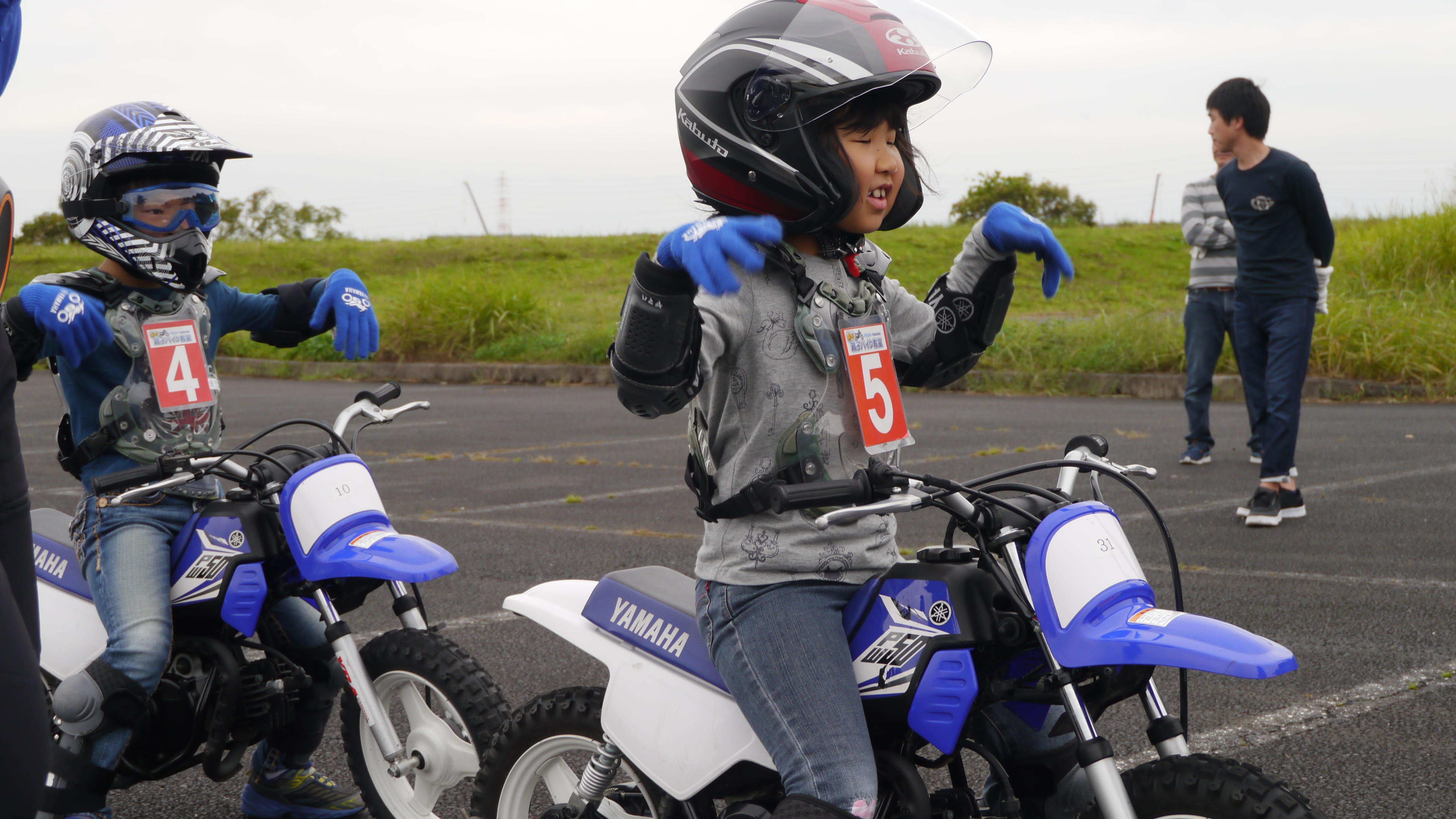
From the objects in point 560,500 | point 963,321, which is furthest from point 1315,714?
point 560,500

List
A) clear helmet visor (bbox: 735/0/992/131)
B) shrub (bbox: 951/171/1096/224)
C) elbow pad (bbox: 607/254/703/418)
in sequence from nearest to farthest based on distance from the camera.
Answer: elbow pad (bbox: 607/254/703/418)
clear helmet visor (bbox: 735/0/992/131)
shrub (bbox: 951/171/1096/224)

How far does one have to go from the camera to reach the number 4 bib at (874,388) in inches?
92.7

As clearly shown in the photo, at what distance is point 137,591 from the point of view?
3180 mm

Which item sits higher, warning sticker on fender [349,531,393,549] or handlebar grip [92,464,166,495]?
handlebar grip [92,464,166,495]

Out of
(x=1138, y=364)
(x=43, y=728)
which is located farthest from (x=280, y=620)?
(x=1138, y=364)

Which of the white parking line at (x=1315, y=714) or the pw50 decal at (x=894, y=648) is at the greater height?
the pw50 decal at (x=894, y=648)

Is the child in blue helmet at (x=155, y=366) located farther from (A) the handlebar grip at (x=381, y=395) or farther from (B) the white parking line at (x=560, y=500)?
(B) the white parking line at (x=560, y=500)

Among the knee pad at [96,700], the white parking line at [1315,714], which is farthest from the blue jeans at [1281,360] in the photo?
the knee pad at [96,700]

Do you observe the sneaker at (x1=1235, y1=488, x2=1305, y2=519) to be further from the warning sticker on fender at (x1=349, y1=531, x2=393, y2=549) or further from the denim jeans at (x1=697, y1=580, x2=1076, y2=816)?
the warning sticker on fender at (x1=349, y1=531, x2=393, y2=549)

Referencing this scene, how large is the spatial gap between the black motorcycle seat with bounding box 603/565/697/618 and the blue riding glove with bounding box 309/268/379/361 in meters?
1.19

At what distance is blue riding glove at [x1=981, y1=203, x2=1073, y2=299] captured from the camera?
2438mm

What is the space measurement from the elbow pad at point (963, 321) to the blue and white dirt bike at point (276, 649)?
123cm

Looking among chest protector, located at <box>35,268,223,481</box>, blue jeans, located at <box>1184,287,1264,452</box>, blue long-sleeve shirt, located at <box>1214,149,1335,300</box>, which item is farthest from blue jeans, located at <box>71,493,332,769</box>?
blue jeans, located at <box>1184,287,1264,452</box>

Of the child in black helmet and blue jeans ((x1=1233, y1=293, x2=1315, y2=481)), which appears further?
blue jeans ((x1=1233, y1=293, x2=1315, y2=481))
